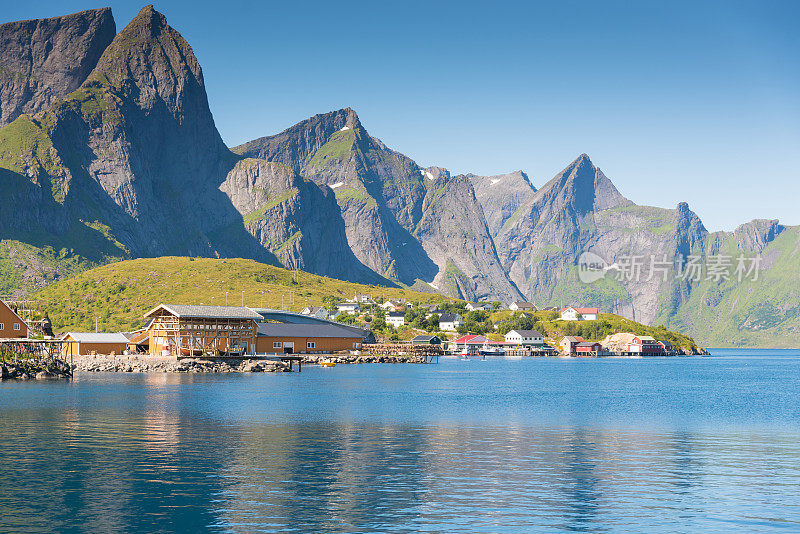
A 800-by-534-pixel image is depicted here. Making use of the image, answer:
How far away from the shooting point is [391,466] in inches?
1590

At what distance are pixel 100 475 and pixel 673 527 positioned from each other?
1012 inches

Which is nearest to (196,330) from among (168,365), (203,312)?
(203,312)

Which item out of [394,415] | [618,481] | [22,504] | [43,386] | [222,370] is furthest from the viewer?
[222,370]

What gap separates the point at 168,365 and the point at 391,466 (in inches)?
4018

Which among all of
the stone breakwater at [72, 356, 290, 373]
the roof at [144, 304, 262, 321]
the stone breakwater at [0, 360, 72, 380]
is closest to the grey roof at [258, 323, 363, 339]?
the roof at [144, 304, 262, 321]

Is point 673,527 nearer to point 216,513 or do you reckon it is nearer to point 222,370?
point 216,513

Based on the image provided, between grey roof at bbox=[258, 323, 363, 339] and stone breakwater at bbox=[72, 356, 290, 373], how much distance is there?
2400cm

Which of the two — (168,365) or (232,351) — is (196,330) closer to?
(232,351)

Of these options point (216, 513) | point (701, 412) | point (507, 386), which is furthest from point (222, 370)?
point (216, 513)

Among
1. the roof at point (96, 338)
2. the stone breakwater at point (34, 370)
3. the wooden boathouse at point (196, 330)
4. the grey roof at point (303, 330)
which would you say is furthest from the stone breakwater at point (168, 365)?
the grey roof at point (303, 330)

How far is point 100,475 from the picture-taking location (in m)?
37.3

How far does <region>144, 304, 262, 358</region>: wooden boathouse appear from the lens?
142 meters

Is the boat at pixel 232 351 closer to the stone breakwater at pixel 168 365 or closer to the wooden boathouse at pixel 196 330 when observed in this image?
the wooden boathouse at pixel 196 330

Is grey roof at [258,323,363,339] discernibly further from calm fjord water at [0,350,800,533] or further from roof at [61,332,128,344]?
calm fjord water at [0,350,800,533]
